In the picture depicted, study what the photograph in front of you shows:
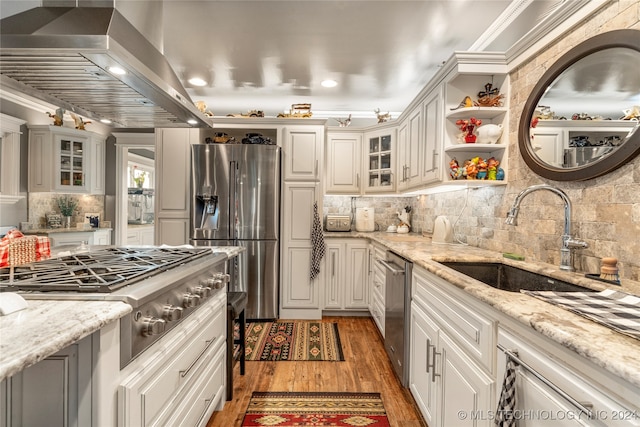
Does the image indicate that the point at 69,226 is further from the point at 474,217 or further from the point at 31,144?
the point at 474,217

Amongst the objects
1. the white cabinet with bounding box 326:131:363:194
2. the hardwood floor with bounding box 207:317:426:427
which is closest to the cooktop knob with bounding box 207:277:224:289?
the hardwood floor with bounding box 207:317:426:427

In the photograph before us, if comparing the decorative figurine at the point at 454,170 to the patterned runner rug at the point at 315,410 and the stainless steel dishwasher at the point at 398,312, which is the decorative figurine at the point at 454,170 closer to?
the stainless steel dishwasher at the point at 398,312

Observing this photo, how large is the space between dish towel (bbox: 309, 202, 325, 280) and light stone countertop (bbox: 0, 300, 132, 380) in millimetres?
2624

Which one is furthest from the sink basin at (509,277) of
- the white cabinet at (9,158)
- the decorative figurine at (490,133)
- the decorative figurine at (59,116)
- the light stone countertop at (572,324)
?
the white cabinet at (9,158)

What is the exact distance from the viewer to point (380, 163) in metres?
3.86

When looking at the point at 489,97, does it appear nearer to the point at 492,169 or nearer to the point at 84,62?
the point at 492,169

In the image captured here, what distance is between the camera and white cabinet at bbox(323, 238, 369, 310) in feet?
11.7

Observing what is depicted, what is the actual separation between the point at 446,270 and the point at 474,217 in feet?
4.20

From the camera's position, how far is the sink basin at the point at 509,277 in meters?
1.48

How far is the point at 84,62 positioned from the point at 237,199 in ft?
7.31

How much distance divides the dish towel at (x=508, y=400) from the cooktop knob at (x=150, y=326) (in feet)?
3.65

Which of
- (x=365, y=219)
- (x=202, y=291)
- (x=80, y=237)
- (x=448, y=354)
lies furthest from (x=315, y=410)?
(x=80, y=237)

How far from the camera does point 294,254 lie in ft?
11.5

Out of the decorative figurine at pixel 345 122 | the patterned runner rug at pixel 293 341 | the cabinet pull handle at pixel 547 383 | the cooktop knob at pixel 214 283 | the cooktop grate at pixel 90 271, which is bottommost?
the patterned runner rug at pixel 293 341
